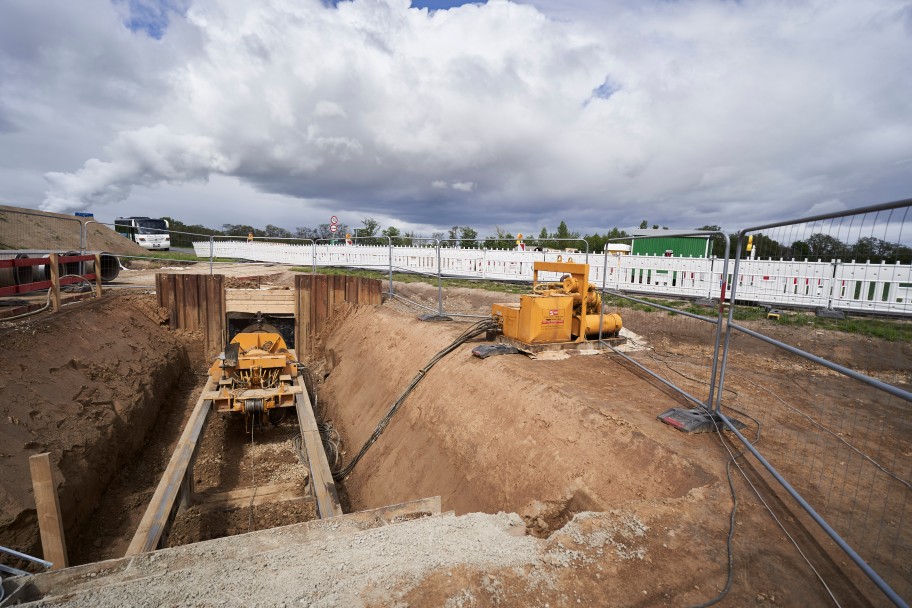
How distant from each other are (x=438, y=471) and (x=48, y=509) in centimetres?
368

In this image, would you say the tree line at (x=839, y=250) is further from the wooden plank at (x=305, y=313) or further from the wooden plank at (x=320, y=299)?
the wooden plank at (x=305, y=313)

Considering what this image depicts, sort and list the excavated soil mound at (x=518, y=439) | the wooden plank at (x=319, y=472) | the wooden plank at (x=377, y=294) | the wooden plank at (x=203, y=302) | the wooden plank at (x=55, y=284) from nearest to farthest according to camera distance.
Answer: the excavated soil mound at (x=518, y=439) < the wooden plank at (x=319, y=472) < the wooden plank at (x=55, y=284) < the wooden plank at (x=377, y=294) < the wooden plank at (x=203, y=302)

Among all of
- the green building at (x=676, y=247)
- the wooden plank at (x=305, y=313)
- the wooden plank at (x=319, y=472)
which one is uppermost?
the green building at (x=676, y=247)

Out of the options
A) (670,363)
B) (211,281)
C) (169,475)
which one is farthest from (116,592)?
(211,281)

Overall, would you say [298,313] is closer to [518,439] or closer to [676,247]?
[518,439]

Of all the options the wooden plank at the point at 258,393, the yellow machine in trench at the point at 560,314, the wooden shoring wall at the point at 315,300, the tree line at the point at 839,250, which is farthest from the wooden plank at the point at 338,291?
the tree line at the point at 839,250

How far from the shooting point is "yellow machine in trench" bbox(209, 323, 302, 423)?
800cm

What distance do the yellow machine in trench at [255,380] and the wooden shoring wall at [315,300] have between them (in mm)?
3541

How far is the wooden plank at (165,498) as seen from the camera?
430 centimetres

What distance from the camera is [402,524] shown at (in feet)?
9.07

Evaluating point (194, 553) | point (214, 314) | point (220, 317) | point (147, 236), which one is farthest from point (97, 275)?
→ point (147, 236)

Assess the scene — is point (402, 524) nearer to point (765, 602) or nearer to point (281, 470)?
point (765, 602)

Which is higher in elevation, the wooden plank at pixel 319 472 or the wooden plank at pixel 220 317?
the wooden plank at pixel 220 317

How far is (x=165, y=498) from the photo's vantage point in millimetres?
5020
